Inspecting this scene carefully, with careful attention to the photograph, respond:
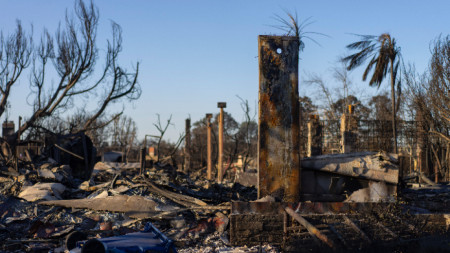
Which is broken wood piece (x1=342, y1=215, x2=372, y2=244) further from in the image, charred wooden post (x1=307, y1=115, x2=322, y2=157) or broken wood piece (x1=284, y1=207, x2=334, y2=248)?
charred wooden post (x1=307, y1=115, x2=322, y2=157)

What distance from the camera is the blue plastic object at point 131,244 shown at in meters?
5.16

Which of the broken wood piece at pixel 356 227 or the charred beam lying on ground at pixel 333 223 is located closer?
the broken wood piece at pixel 356 227

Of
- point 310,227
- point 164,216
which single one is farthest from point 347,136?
point 310,227

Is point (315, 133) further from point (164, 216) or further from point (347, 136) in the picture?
point (164, 216)

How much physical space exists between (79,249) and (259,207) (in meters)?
3.42

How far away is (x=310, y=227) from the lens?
22.9ft

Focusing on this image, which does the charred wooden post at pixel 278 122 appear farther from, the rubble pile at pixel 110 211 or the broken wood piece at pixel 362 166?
the rubble pile at pixel 110 211

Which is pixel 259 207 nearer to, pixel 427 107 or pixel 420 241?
pixel 420 241

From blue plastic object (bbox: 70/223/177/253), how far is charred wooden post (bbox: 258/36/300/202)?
3.55 meters

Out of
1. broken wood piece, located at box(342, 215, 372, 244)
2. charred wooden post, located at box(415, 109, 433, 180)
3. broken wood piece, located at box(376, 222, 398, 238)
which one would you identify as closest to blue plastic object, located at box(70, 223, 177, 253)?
broken wood piece, located at box(342, 215, 372, 244)

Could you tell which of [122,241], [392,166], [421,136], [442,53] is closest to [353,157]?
[392,166]

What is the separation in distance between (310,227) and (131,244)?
2869mm

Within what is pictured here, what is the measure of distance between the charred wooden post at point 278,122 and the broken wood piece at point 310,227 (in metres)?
1.07

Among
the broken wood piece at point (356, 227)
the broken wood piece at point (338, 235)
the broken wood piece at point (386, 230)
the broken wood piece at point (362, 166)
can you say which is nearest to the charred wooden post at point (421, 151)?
the broken wood piece at point (362, 166)
